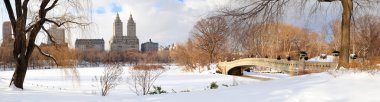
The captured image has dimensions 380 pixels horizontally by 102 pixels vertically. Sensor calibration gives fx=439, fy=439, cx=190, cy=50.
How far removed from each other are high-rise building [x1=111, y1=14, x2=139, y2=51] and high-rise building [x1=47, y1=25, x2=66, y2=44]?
148531 millimetres

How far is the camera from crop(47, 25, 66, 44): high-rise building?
1630cm

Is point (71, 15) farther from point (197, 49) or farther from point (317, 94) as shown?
point (197, 49)

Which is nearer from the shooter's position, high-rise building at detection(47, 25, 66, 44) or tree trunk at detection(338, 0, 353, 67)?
tree trunk at detection(338, 0, 353, 67)

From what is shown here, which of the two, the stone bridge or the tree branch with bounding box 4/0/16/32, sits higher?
the tree branch with bounding box 4/0/16/32

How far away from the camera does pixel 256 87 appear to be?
9.86 metres

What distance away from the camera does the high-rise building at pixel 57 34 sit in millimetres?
16297

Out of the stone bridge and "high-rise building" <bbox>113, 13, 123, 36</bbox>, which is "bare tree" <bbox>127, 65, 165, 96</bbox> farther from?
"high-rise building" <bbox>113, 13, 123, 36</bbox>

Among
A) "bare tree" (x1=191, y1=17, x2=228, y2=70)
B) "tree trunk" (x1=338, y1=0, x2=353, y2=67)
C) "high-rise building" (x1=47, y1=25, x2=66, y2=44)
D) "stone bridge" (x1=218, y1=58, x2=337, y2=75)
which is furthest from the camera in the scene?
"bare tree" (x1=191, y1=17, x2=228, y2=70)

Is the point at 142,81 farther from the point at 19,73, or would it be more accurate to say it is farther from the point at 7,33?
the point at 7,33

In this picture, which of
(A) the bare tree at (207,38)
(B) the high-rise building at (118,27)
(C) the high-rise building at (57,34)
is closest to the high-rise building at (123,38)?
(B) the high-rise building at (118,27)

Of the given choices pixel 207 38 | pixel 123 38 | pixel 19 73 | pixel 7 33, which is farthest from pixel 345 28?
pixel 123 38

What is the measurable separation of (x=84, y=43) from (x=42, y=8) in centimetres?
387

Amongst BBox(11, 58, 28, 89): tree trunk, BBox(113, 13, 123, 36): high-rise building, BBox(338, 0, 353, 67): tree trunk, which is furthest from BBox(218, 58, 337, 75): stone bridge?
BBox(113, 13, 123, 36): high-rise building

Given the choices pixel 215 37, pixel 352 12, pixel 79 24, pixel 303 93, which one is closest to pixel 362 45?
pixel 215 37
